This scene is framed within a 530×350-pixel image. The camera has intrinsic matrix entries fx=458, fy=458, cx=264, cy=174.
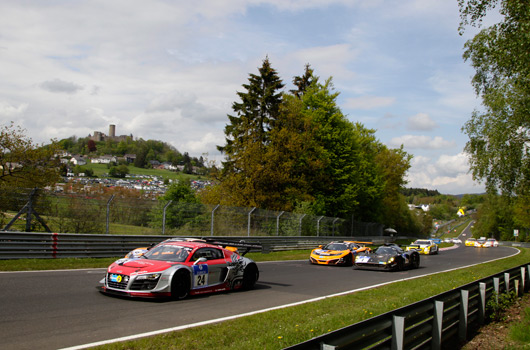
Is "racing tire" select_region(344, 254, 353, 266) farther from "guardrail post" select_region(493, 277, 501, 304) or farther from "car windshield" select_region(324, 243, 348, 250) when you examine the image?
"guardrail post" select_region(493, 277, 501, 304)

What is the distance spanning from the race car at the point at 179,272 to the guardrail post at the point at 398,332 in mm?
5577

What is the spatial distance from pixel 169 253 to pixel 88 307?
2584 mm

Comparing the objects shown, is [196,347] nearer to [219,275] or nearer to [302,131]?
[219,275]

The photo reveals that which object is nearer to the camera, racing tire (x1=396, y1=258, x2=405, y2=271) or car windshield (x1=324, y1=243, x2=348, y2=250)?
racing tire (x1=396, y1=258, x2=405, y2=271)

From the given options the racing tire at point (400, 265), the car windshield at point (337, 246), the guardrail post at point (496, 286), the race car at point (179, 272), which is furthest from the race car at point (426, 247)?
the race car at point (179, 272)

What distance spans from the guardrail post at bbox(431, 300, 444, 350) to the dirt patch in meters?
1.12

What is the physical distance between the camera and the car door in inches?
420

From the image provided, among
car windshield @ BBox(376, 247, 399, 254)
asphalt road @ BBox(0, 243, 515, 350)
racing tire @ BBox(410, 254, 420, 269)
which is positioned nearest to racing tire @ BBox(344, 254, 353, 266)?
car windshield @ BBox(376, 247, 399, 254)

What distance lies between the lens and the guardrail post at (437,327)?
267 inches

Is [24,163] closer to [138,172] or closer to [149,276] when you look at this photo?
[149,276]

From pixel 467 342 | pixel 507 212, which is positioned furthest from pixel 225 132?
pixel 507 212

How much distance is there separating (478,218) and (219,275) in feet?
453

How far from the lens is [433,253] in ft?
121

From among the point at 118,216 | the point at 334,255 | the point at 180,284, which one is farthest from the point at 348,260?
the point at 180,284
